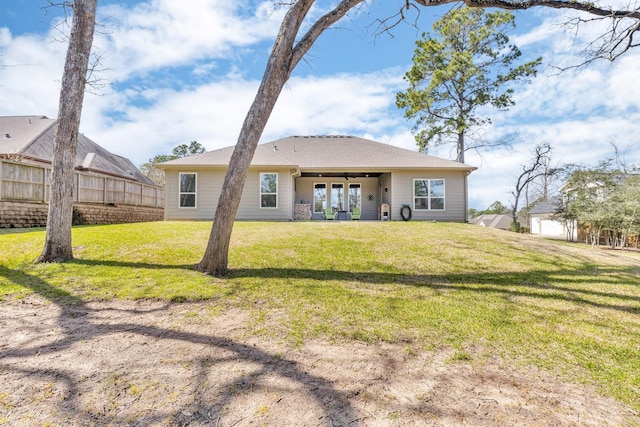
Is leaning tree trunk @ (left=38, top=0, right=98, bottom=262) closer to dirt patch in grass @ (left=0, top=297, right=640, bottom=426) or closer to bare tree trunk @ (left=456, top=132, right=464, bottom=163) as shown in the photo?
dirt patch in grass @ (left=0, top=297, right=640, bottom=426)

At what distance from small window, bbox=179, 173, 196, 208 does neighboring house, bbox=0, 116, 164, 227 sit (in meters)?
3.75

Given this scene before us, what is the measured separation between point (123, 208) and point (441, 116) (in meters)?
20.5

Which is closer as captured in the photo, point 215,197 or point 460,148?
point 215,197

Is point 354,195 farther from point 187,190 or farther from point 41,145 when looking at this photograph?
point 41,145

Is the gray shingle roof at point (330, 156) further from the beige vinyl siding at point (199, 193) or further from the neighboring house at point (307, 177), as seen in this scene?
the beige vinyl siding at point (199, 193)

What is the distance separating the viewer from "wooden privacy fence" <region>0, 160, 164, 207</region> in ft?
34.0

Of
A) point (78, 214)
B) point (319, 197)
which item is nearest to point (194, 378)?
point (78, 214)

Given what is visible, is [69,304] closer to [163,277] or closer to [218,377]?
[163,277]

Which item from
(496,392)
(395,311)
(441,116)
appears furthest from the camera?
(441,116)

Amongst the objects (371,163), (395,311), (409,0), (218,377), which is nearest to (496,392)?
(395,311)

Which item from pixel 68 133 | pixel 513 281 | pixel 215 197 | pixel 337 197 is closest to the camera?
pixel 513 281

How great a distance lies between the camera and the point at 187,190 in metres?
14.3

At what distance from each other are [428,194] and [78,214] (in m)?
15.8

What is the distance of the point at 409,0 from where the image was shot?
22.6 feet
